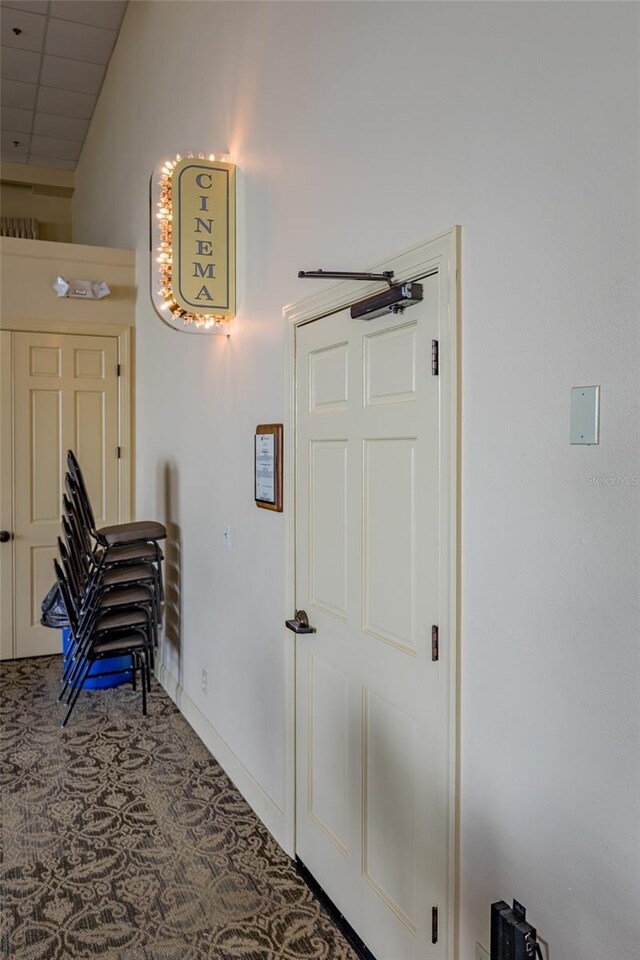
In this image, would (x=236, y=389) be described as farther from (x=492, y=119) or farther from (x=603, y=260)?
(x=603, y=260)

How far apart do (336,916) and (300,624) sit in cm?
97

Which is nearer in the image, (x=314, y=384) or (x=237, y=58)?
(x=314, y=384)

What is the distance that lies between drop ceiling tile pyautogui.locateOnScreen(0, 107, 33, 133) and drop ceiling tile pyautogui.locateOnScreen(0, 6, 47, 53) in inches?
37.9

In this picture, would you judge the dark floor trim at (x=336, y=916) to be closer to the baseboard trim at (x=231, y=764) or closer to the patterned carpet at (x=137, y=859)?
the patterned carpet at (x=137, y=859)

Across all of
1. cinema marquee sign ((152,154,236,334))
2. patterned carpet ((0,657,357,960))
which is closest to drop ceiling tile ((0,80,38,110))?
cinema marquee sign ((152,154,236,334))

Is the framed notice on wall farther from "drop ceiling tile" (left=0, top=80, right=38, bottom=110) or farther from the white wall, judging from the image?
"drop ceiling tile" (left=0, top=80, right=38, bottom=110)

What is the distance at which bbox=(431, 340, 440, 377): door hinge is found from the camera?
69.3 inches

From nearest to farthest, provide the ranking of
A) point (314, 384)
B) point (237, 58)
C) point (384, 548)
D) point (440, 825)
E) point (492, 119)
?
point (492, 119) → point (440, 825) → point (384, 548) → point (314, 384) → point (237, 58)

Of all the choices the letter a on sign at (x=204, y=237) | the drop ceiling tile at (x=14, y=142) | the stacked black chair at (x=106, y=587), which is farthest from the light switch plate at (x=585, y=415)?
the drop ceiling tile at (x=14, y=142)

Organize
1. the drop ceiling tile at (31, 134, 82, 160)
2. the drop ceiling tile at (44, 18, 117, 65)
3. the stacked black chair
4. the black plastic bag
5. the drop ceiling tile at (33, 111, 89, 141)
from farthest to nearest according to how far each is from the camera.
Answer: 1. the drop ceiling tile at (31, 134, 82, 160)
2. the drop ceiling tile at (33, 111, 89, 141)
3. the drop ceiling tile at (44, 18, 117, 65)
4. the black plastic bag
5. the stacked black chair

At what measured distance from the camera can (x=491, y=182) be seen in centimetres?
158

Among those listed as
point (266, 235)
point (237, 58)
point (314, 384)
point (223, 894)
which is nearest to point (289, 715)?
point (223, 894)

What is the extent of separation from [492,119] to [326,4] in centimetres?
113

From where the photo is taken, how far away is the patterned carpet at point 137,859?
2244 millimetres
